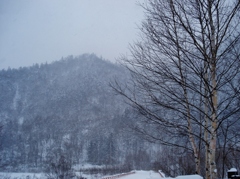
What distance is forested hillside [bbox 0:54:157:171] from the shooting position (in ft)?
345

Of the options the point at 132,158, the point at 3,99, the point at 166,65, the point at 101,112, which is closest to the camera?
the point at 166,65

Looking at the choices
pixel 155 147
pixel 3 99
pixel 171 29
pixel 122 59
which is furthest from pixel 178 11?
pixel 3 99

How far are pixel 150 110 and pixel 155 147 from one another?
4438 inches

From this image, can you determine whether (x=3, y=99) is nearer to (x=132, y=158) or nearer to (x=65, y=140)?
(x=65, y=140)

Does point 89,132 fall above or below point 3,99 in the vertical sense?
below

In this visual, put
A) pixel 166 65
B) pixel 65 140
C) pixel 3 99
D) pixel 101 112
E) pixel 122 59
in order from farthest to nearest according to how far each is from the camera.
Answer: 1. pixel 3 99
2. pixel 101 112
3. pixel 65 140
4. pixel 122 59
5. pixel 166 65

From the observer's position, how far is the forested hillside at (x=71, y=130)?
4144 inches

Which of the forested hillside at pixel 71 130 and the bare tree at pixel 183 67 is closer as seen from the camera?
the bare tree at pixel 183 67

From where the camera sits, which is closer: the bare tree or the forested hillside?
the bare tree

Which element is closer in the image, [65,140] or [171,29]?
[171,29]

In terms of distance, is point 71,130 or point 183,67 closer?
point 183,67

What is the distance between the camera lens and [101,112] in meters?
161

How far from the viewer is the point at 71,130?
144375 mm

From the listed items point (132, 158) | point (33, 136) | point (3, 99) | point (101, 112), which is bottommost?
point (132, 158)
